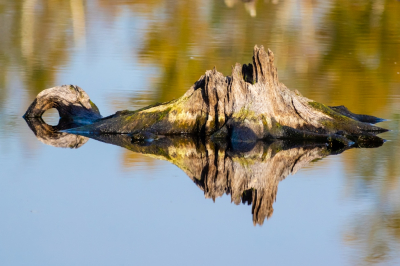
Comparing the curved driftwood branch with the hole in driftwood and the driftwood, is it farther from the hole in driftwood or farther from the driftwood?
the driftwood

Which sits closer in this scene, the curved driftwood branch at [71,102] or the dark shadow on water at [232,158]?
the dark shadow on water at [232,158]

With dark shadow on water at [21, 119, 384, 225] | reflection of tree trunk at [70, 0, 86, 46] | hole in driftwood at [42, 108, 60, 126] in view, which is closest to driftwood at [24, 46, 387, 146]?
dark shadow on water at [21, 119, 384, 225]

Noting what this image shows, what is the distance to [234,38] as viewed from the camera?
22016 millimetres

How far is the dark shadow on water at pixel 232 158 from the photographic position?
25.0 feet

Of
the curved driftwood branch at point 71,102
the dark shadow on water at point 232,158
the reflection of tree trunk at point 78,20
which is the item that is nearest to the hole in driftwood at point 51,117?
the curved driftwood branch at point 71,102

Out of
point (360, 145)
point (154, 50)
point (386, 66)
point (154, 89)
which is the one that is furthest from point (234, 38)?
point (360, 145)

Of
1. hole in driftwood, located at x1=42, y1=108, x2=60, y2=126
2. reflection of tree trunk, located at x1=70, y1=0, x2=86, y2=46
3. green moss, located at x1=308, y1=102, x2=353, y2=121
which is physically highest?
green moss, located at x1=308, y1=102, x2=353, y2=121

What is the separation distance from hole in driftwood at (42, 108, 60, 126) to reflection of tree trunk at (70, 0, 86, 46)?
8.73m

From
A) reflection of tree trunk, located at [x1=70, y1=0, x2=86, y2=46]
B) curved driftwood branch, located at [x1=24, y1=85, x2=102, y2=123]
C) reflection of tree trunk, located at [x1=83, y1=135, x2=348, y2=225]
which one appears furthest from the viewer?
reflection of tree trunk, located at [x1=70, y1=0, x2=86, y2=46]

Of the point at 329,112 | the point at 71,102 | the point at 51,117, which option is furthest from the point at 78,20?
the point at 329,112

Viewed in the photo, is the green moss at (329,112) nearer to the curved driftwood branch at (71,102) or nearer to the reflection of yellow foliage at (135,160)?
the reflection of yellow foliage at (135,160)

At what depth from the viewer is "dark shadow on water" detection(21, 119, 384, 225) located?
7634 millimetres

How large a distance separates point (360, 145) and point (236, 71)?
70.7 inches

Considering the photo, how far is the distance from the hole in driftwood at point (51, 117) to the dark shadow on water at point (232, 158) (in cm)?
52
